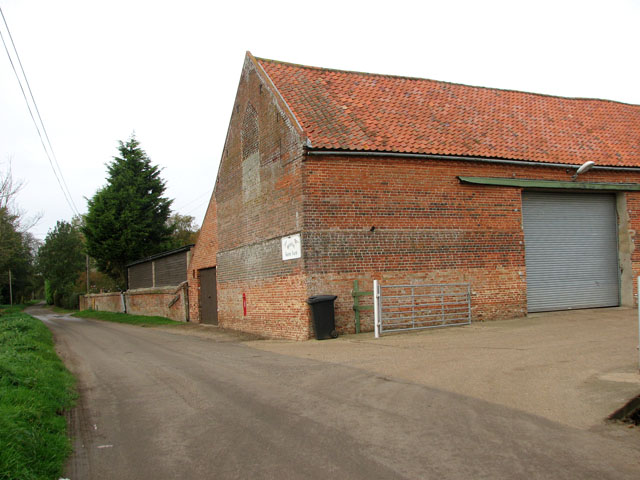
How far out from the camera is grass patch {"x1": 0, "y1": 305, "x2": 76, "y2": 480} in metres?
4.12

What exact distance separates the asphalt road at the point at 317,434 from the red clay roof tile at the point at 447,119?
7454 mm

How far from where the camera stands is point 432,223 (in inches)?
562

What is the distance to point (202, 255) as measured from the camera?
21359mm

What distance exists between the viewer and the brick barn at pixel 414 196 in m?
13.5

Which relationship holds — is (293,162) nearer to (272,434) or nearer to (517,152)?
(517,152)

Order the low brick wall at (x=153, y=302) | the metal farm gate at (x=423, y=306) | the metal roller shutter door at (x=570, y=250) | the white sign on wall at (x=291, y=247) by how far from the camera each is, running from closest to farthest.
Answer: the white sign on wall at (x=291, y=247) < the metal farm gate at (x=423, y=306) < the metal roller shutter door at (x=570, y=250) < the low brick wall at (x=153, y=302)

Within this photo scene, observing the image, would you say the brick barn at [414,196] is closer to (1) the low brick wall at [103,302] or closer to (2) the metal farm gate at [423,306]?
(2) the metal farm gate at [423,306]

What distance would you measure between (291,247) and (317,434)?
872 cm

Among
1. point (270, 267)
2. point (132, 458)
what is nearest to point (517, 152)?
point (270, 267)

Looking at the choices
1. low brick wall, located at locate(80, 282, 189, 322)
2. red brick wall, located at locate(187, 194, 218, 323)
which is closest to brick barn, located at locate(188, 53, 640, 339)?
red brick wall, located at locate(187, 194, 218, 323)

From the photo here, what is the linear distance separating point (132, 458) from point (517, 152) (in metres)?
14.0

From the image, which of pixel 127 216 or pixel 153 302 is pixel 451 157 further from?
pixel 127 216

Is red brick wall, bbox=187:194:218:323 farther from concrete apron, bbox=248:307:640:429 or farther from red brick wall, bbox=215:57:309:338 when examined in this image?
concrete apron, bbox=248:307:640:429

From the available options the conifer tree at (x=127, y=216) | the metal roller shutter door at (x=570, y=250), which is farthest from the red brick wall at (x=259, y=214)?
the conifer tree at (x=127, y=216)
